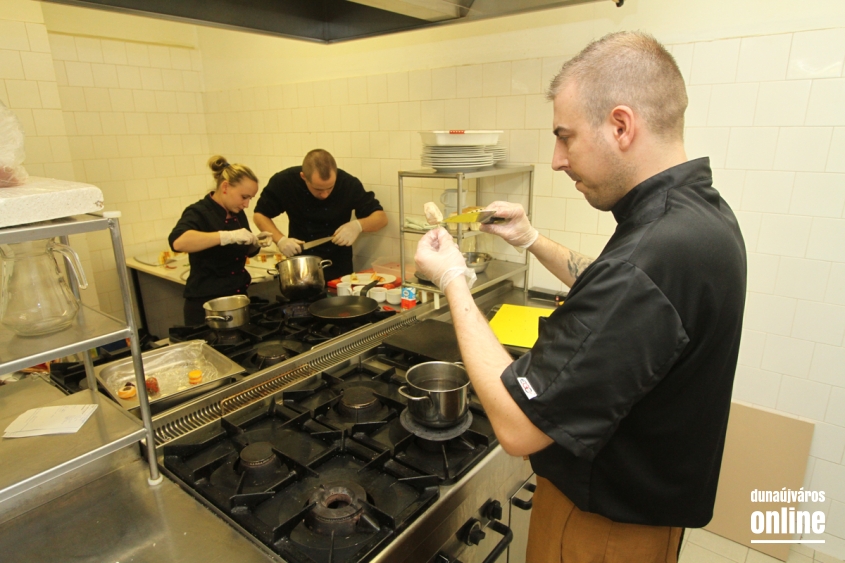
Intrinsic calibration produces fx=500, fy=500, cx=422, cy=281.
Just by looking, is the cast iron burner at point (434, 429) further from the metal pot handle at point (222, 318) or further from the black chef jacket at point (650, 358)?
the metal pot handle at point (222, 318)

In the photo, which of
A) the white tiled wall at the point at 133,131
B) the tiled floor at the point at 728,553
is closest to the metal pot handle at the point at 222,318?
the tiled floor at the point at 728,553

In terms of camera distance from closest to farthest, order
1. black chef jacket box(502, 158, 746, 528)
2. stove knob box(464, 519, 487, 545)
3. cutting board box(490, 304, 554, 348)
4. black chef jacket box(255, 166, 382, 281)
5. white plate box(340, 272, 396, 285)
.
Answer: black chef jacket box(502, 158, 746, 528), stove knob box(464, 519, 487, 545), cutting board box(490, 304, 554, 348), white plate box(340, 272, 396, 285), black chef jacket box(255, 166, 382, 281)

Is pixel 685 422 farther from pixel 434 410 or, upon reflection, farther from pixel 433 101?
pixel 433 101

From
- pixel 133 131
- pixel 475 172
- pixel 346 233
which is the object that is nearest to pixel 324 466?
pixel 475 172

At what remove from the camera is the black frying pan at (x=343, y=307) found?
6.47 ft

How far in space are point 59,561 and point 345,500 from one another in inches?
20.4

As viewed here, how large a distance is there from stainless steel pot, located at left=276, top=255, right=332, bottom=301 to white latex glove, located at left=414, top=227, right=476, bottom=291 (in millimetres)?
1044

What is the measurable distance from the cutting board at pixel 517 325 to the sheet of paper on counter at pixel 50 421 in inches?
49.1

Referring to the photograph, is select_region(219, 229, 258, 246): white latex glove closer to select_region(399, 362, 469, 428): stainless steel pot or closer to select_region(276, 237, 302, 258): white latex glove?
select_region(276, 237, 302, 258): white latex glove

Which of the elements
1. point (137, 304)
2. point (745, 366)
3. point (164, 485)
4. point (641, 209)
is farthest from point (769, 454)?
point (137, 304)

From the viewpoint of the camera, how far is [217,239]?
2486mm

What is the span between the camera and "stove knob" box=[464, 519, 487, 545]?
1171 mm

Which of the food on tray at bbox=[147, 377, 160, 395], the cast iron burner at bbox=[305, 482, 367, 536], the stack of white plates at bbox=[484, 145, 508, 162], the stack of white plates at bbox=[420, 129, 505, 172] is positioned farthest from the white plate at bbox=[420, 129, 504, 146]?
the cast iron burner at bbox=[305, 482, 367, 536]

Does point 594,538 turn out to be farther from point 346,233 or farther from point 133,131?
point 133,131
